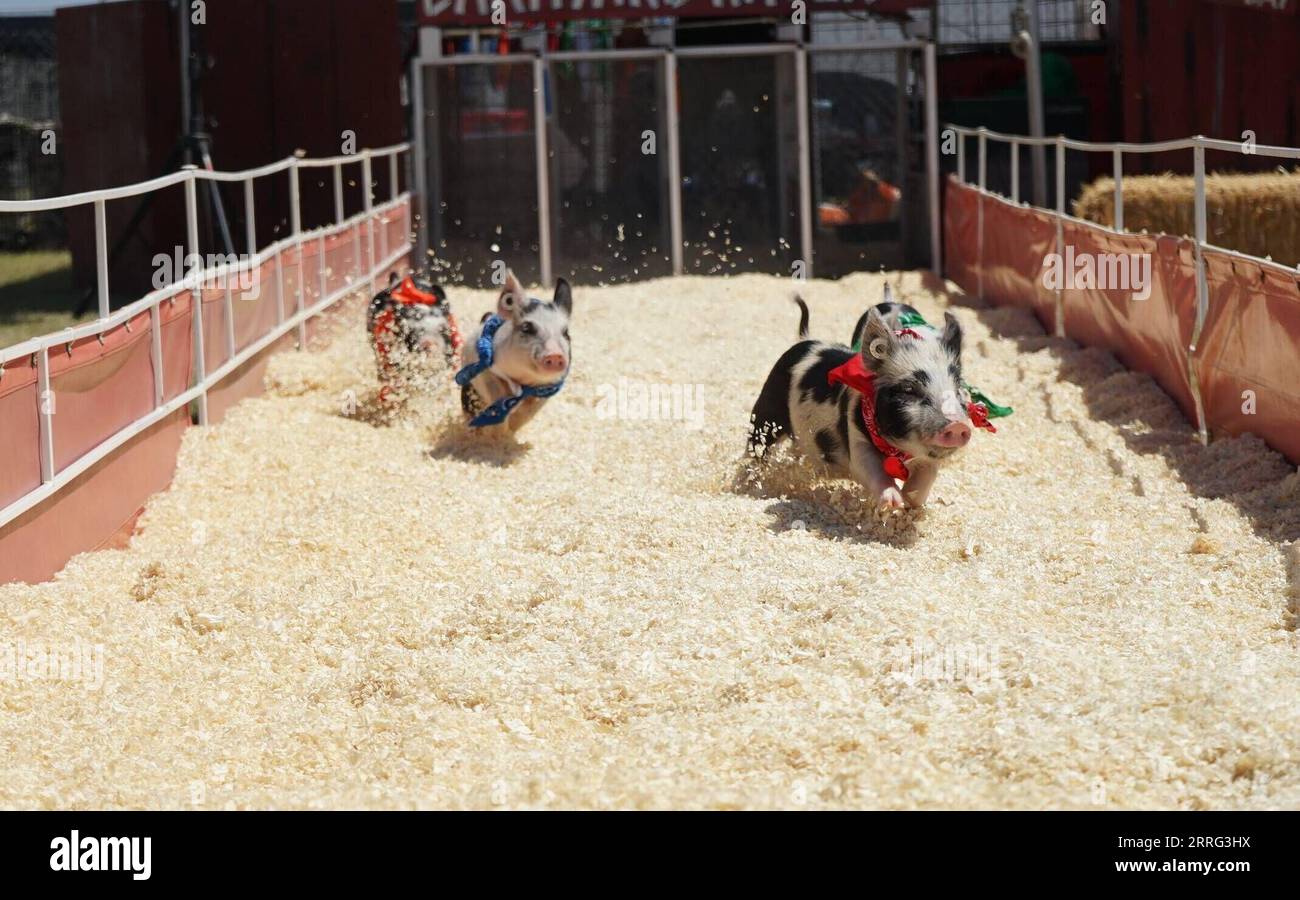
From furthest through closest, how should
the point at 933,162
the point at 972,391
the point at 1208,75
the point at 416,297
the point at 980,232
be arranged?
the point at 1208,75 → the point at 933,162 → the point at 980,232 → the point at 416,297 → the point at 972,391

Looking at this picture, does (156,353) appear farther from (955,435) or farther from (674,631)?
(955,435)

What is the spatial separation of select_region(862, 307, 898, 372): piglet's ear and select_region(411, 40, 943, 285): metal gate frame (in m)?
9.91

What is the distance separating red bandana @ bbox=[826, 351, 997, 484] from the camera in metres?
6.09

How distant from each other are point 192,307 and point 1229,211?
8.34 m

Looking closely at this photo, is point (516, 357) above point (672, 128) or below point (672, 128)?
below

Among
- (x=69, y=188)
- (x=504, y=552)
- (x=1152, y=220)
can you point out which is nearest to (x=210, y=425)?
(x=504, y=552)

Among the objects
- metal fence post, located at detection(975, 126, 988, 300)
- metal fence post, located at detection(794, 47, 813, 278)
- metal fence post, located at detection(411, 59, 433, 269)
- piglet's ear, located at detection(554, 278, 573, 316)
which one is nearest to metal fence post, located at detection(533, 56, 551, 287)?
metal fence post, located at detection(411, 59, 433, 269)

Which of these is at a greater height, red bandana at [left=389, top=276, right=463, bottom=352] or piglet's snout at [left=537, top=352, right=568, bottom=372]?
red bandana at [left=389, top=276, right=463, bottom=352]

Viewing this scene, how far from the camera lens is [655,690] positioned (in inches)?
183

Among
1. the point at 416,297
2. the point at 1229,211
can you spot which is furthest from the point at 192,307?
the point at 1229,211

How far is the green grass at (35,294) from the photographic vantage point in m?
12.8

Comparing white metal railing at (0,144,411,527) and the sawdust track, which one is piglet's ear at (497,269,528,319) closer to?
the sawdust track

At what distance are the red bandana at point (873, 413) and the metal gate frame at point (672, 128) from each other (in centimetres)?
985

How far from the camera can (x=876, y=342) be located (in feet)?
19.8
